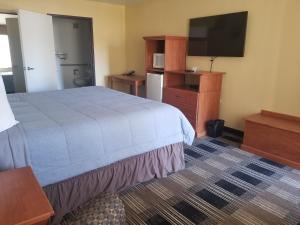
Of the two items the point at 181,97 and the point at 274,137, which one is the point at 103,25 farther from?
the point at 274,137

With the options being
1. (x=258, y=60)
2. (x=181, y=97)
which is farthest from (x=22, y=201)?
(x=258, y=60)

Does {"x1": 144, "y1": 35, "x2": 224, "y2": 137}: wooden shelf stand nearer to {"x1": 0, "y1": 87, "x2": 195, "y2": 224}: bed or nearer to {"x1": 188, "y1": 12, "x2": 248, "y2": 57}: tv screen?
{"x1": 188, "y1": 12, "x2": 248, "y2": 57}: tv screen

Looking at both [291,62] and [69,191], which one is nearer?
[69,191]

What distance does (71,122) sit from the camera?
1950 millimetres

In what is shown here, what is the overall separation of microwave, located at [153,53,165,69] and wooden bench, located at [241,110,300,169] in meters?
1.79

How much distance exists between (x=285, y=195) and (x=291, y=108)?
51.8 inches

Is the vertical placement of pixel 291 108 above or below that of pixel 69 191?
above

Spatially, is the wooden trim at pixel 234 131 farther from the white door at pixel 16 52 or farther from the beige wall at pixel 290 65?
the white door at pixel 16 52

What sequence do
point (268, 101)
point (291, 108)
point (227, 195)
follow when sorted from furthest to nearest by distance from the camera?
point (268, 101)
point (291, 108)
point (227, 195)

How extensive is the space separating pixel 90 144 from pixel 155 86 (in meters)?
2.48

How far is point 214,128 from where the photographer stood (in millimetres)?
3650

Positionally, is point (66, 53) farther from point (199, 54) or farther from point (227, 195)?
point (227, 195)

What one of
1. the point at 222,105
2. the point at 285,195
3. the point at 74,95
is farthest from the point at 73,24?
the point at 285,195

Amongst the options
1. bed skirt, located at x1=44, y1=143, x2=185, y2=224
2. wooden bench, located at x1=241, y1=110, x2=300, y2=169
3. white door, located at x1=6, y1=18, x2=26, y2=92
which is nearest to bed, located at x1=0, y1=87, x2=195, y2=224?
bed skirt, located at x1=44, y1=143, x2=185, y2=224
